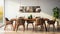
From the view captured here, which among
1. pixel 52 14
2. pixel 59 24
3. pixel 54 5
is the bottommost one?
pixel 59 24

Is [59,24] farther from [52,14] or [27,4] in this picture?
[27,4]

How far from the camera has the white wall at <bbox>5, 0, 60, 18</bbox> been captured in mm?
12150

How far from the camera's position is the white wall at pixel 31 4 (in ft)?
39.9

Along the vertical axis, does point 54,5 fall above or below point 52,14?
above

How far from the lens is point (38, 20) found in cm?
872

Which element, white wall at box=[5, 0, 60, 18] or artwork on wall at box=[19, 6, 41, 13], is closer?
white wall at box=[5, 0, 60, 18]

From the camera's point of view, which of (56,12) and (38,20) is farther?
(56,12)

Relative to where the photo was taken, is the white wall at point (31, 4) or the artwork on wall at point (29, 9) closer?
the white wall at point (31, 4)

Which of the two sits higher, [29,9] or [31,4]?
[31,4]

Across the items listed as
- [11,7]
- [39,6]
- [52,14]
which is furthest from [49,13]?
[11,7]

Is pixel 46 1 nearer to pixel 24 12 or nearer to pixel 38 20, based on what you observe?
pixel 24 12

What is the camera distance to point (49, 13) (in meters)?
12.2

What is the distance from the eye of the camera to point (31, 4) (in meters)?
12.2

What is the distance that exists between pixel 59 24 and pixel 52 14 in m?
1.09
